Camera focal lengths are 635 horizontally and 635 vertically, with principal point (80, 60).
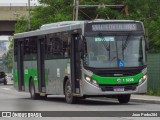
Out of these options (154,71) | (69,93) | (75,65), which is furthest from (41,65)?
(154,71)

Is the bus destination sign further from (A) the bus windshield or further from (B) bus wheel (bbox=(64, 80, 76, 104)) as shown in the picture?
(B) bus wheel (bbox=(64, 80, 76, 104))

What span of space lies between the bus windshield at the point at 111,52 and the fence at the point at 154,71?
767 centimetres

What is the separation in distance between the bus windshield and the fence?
767cm

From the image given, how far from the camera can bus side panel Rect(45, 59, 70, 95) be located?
83.4ft

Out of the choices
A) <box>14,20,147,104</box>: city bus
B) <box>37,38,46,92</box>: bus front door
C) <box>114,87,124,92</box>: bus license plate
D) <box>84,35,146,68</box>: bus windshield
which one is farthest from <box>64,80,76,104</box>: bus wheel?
<box>37,38,46,92</box>: bus front door

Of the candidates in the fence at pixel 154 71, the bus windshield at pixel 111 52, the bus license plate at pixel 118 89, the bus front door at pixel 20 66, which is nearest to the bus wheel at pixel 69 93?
the bus windshield at pixel 111 52

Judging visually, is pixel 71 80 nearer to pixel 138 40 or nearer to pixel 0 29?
pixel 138 40

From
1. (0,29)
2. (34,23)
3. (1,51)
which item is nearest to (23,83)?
(34,23)

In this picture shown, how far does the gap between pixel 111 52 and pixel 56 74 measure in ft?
12.4

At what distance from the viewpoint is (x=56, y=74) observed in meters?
26.5

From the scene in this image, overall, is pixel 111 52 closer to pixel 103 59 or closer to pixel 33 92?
pixel 103 59

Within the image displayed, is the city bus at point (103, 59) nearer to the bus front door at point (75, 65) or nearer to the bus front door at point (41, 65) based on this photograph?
the bus front door at point (75, 65)

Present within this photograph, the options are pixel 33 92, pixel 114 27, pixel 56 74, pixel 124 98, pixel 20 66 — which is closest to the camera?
pixel 114 27

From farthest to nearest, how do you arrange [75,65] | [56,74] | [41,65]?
[41,65]
[56,74]
[75,65]
